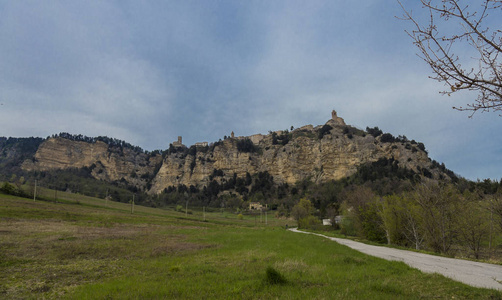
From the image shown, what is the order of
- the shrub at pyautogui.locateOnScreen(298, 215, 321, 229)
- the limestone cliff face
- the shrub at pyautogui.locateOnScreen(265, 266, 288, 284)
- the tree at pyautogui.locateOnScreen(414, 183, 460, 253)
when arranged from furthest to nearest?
the limestone cliff face, the shrub at pyautogui.locateOnScreen(298, 215, 321, 229), the tree at pyautogui.locateOnScreen(414, 183, 460, 253), the shrub at pyautogui.locateOnScreen(265, 266, 288, 284)

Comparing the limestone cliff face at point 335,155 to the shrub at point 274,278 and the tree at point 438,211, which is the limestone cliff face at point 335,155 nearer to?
the tree at point 438,211

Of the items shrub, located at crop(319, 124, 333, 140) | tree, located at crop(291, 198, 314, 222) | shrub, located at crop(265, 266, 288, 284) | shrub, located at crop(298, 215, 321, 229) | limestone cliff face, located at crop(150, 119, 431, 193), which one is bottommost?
shrub, located at crop(298, 215, 321, 229)

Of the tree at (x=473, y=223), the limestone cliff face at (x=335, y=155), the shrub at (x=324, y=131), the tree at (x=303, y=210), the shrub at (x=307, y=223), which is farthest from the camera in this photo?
the shrub at (x=324, y=131)

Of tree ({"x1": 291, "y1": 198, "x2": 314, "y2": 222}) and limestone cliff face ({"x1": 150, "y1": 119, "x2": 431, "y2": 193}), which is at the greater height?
limestone cliff face ({"x1": 150, "y1": 119, "x2": 431, "y2": 193})

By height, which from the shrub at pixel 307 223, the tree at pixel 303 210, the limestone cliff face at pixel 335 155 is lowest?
the shrub at pixel 307 223

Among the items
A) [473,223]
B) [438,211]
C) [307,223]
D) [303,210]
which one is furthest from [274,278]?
[303,210]

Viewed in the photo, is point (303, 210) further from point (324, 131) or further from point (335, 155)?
point (324, 131)

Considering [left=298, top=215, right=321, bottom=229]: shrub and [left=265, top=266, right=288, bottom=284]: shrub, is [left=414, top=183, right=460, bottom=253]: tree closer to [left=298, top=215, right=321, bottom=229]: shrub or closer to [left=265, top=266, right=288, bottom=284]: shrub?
[left=265, top=266, right=288, bottom=284]: shrub

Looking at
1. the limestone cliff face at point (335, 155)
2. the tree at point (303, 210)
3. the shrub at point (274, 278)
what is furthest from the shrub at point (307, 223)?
the limestone cliff face at point (335, 155)

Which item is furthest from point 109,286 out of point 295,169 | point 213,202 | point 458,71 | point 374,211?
point 295,169

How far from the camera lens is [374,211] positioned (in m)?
35.8

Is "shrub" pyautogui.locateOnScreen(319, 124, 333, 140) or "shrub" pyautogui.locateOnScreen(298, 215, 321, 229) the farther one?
"shrub" pyautogui.locateOnScreen(319, 124, 333, 140)

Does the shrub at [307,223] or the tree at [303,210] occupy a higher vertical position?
the tree at [303,210]

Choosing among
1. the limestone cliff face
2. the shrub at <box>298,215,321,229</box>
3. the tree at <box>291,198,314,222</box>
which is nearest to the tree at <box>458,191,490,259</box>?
the shrub at <box>298,215,321,229</box>
